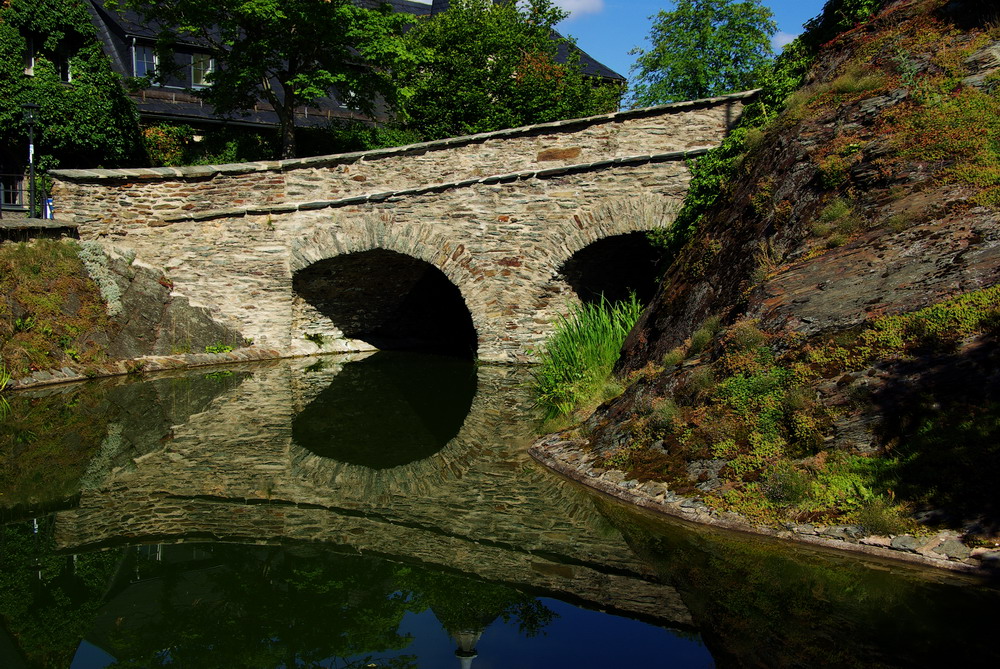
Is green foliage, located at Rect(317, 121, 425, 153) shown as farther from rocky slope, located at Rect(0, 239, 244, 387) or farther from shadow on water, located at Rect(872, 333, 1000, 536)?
shadow on water, located at Rect(872, 333, 1000, 536)

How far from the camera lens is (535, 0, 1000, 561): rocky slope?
5.25 meters

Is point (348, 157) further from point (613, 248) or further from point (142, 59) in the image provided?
point (142, 59)

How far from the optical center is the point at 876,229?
686cm

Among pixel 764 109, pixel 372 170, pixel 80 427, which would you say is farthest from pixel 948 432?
pixel 372 170

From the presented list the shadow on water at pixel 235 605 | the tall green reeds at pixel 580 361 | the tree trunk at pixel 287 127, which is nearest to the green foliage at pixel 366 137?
the tree trunk at pixel 287 127

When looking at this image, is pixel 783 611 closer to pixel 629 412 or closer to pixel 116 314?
pixel 629 412

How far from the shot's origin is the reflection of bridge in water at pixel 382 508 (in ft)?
17.3

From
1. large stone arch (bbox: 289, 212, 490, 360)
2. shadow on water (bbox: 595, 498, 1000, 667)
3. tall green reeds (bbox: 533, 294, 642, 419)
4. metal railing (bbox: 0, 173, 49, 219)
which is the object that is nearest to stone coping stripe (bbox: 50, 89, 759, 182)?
large stone arch (bbox: 289, 212, 490, 360)

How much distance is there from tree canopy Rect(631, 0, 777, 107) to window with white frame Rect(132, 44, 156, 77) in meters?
15.3

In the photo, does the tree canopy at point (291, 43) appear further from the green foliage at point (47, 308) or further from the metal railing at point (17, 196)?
the green foliage at point (47, 308)

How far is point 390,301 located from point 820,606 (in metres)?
13.7

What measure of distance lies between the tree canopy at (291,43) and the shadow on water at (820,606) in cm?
1488

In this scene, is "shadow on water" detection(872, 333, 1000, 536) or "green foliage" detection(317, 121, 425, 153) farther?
"green foliage" detection(317, 121, 425, 153)

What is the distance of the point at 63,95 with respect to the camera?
20.5m
